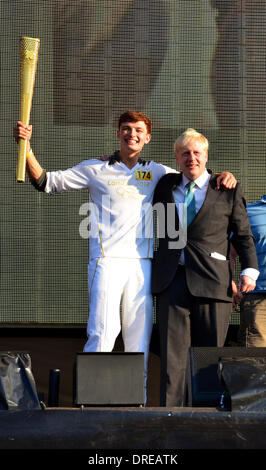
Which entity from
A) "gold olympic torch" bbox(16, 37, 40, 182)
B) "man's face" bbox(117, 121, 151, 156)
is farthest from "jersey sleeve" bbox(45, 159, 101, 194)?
"gold olympic torch" bbox(16, 37, 40, 182)

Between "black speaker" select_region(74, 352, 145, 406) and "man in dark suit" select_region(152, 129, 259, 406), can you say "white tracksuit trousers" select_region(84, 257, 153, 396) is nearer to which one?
"man in dark suit" select_region(152, 129, 259, 406)

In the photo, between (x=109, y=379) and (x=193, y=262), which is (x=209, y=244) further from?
(x=109, y=379)

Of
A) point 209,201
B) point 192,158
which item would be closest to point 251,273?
point 209,201

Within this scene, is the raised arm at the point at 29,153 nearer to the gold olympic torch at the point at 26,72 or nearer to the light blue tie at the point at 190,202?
the gold olympic torch at the point at 26,72

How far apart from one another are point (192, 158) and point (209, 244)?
1.20ft

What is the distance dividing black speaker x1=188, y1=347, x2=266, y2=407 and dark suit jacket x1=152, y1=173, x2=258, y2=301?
0.47 m

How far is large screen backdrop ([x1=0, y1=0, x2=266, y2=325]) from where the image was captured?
16.1 ft

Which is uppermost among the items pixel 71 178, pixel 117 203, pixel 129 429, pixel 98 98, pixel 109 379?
pixel 98 98

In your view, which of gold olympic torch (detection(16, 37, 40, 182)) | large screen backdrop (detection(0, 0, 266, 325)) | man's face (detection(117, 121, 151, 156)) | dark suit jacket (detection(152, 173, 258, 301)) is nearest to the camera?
gold olympic torch (detection(16, 37, 40, 182))

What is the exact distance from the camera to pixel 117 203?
10.1 ft

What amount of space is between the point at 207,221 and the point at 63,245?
204 centimetres

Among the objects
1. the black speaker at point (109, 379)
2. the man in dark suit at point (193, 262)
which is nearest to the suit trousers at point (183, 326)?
the man in dark suit at point (193, 262)
